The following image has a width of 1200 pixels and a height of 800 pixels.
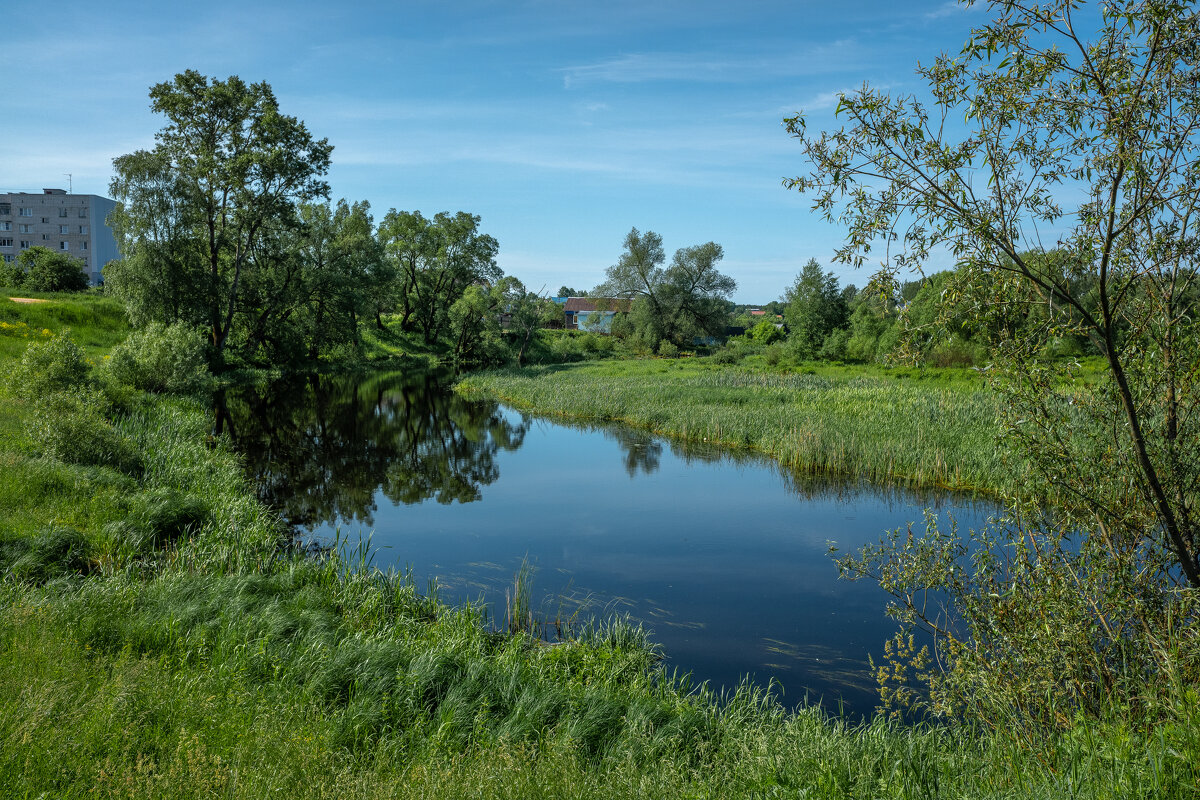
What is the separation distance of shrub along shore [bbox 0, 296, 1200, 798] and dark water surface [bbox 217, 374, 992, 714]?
4.07ft

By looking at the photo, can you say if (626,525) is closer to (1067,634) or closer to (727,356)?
(1067,634)

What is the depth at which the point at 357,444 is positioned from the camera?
2212 centimetres

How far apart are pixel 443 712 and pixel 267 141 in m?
35.3

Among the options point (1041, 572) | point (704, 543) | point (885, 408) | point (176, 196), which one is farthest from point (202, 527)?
point (176, 196)

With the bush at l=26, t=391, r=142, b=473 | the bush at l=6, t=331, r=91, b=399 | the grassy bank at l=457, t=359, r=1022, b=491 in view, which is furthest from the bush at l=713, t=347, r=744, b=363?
the bush at l=26, t=391, r=142, b=473

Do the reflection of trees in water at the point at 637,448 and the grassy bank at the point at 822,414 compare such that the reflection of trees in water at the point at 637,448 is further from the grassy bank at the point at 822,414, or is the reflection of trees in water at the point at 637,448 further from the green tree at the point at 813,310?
the green tree at the point at 813,310

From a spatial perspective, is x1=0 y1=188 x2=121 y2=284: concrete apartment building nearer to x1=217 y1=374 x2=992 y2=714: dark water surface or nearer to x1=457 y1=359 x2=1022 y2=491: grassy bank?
x1=457 y1=359 x2=1022 y2=491: grassy bank

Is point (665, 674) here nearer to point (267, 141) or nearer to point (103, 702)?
point (103, 702)

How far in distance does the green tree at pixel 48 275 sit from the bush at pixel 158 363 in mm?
27176

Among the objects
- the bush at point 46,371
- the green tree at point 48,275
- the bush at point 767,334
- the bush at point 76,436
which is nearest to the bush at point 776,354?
the bush at point 767,334

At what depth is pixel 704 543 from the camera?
12.9m

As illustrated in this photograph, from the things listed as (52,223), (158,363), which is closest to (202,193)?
(158,363)

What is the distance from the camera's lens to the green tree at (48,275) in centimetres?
4362

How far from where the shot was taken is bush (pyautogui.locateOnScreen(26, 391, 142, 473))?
11711mm
